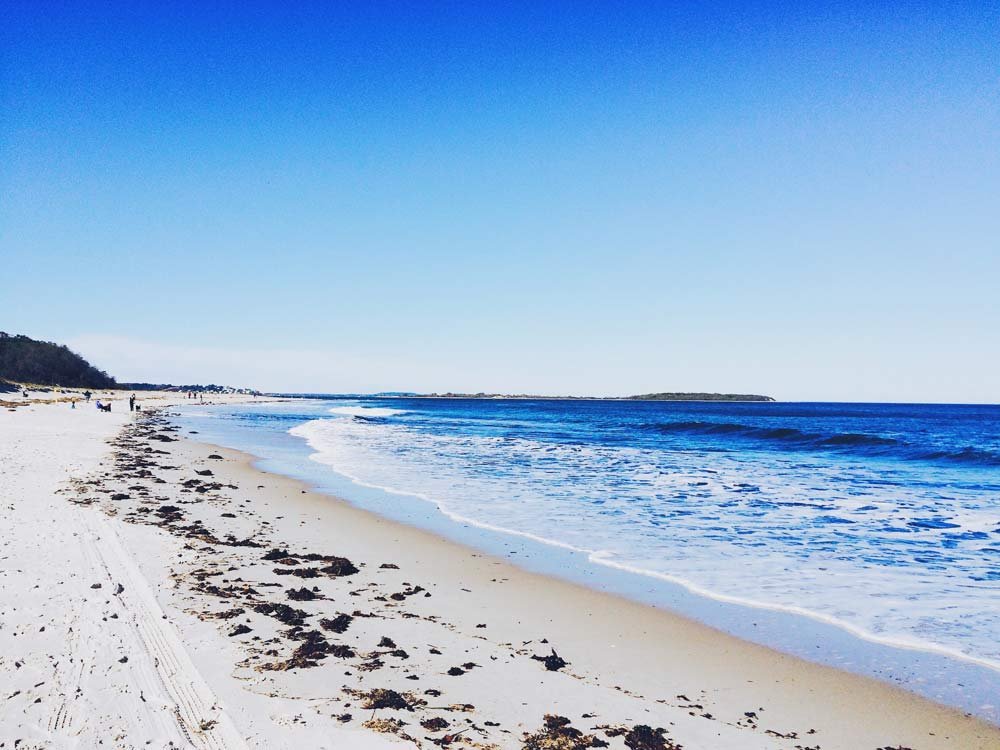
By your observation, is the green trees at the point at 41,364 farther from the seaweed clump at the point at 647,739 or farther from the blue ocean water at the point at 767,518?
the seaweed clump at the point at 647,739

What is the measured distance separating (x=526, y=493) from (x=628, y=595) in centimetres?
762

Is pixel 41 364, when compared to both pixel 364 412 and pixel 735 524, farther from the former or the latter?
pixel 735 524

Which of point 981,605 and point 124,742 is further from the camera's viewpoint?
point 981,605

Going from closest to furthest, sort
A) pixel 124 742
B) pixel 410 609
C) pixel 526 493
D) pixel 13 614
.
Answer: pixel 124 742 < pixel 13 614 < pixel 410 609 < pixel 526 493

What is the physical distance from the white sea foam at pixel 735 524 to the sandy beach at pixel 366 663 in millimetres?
1633

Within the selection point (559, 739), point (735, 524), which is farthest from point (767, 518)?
point (559, 739)

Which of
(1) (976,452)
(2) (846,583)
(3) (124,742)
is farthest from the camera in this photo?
(1) (976,452)

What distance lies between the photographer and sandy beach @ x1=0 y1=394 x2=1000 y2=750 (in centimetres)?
408

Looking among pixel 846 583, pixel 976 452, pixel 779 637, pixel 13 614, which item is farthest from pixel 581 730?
pixel 976 452

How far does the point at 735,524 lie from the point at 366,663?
8751mm

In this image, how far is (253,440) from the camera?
30.1 m

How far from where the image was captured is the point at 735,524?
1181cm

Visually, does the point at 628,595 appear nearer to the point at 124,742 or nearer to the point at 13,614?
the point at 124,742

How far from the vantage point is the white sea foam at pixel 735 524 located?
7.14 meters
